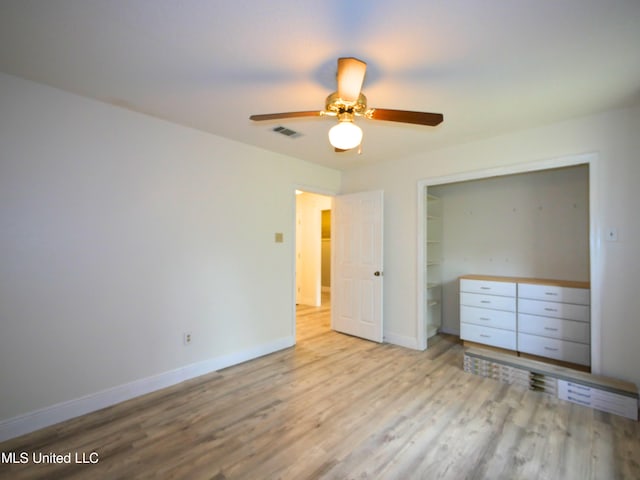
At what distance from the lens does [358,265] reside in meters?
4.34

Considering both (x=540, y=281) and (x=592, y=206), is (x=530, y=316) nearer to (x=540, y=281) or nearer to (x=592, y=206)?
(x=540, y=281)

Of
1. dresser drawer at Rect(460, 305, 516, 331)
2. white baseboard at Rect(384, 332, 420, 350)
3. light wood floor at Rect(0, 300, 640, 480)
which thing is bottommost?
light wood floor at Rect(0, 300, 640, 480)

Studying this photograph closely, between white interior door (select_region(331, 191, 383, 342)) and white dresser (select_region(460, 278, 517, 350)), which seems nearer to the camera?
white dresser (select_region(460, 278, 517, 350))

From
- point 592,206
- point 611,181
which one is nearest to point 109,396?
point 592,206

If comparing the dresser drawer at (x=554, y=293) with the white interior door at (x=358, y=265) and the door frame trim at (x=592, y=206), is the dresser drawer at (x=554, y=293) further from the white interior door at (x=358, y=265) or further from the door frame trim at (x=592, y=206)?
the white interior door at (x=358, y=265)

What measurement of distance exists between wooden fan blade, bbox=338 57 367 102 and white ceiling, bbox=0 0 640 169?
7.8 inches

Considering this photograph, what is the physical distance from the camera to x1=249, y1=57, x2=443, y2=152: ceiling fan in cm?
165

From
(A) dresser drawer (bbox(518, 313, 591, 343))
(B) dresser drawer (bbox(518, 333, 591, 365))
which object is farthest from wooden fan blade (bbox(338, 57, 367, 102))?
(B) dresser drawer (bbox(518, 333, 591, 365))

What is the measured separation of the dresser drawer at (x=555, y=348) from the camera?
3.06 m

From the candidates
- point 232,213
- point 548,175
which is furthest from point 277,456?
point 548,175

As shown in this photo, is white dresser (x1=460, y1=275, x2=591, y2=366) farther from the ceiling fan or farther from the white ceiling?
the ceiling fan

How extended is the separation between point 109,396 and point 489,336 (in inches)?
160

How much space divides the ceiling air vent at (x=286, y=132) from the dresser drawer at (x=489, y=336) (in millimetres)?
3157

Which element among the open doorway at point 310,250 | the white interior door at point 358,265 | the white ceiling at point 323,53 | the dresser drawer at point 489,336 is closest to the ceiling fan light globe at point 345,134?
the white ceiling at point 323,53
